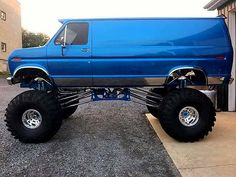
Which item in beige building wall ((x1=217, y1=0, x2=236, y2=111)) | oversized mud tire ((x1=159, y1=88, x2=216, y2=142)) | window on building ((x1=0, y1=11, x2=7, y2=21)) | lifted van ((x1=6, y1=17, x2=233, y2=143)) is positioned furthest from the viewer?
window on building ((x1=0, y1=11, x2=7, y2=21))

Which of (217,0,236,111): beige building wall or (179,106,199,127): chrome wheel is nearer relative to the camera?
(179,106,199,127): chrome wheel

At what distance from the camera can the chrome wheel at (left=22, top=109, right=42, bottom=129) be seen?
8219 millimetres

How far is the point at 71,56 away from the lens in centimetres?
826

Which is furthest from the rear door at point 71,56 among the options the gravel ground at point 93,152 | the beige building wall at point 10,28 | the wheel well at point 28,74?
the beige building wall at point 10,28

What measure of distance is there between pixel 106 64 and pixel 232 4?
4.63 m

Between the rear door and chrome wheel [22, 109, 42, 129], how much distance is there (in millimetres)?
778

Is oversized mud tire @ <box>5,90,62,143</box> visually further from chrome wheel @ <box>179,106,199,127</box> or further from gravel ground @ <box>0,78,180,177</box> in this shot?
chrome wheel @ <box>179,106,199,127</box>

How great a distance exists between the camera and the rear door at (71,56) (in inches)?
325

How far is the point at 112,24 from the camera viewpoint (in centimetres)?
835

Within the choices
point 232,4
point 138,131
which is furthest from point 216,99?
Result: point 138,131

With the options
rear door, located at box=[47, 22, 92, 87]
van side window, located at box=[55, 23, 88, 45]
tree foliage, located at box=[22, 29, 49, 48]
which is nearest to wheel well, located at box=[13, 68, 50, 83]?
rear door, located at box=[47, 22, 92, 87]

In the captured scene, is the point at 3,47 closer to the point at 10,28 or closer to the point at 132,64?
the point at 10,28

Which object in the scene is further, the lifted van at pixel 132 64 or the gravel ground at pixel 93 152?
the lifted van at pixel 132 64

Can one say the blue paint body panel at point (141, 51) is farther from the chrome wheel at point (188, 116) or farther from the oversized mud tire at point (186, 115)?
the chrome wheel at point (188, 116)
